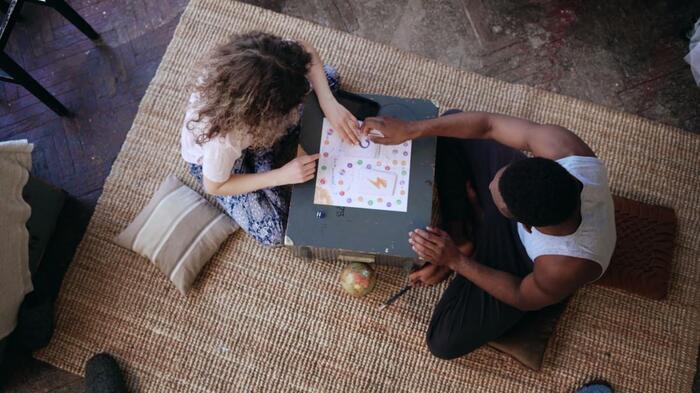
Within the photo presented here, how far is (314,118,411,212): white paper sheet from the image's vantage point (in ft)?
4.35

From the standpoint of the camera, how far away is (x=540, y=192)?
1.03 meters

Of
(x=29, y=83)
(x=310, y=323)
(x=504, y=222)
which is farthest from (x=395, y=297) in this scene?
(x=29, y=83)

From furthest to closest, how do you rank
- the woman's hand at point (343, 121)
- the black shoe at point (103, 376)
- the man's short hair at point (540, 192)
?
the black shoe at point (103, 376) < the woman's hand at point (343, 121) < the man's short hair at point (540, 192)

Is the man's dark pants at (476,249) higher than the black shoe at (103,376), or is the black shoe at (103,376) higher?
the man's dark pants at (476,249)

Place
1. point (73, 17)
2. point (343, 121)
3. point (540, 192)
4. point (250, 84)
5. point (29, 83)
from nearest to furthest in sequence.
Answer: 1. point (540, 192)
2. point (250, 84)
3. point (343, 121)
4. point (29, 83)
5. point (73, 17)

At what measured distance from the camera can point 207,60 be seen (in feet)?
4.00

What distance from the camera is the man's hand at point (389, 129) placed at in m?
1.33

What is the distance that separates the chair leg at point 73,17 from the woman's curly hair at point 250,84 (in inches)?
33.3

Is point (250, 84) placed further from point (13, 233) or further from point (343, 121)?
point (13, 233)

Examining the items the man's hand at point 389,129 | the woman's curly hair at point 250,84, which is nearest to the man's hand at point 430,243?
the man's hand at point 389,129

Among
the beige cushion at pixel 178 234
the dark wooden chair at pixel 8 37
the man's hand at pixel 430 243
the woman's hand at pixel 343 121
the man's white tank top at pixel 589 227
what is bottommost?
the beige cushion at pixel 178 234

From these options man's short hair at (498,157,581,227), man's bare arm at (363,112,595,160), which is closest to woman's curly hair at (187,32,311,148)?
man's bare arm at (363,112,595,160)

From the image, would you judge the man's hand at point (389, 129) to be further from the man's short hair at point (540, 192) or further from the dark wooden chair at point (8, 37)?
the dark wooden chair at point (8, 37)

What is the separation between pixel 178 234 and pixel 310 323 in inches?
20.0
